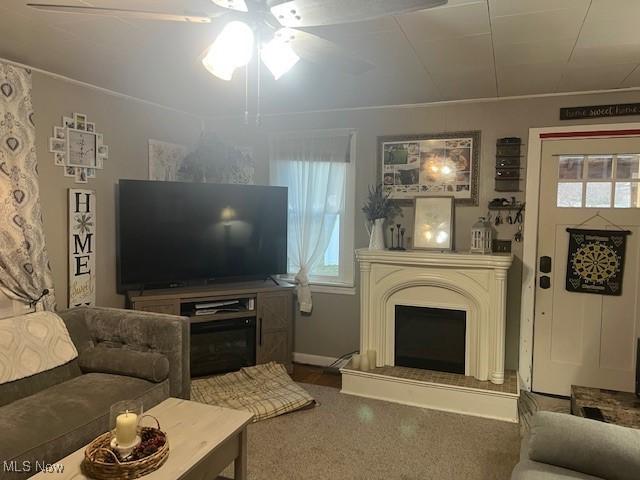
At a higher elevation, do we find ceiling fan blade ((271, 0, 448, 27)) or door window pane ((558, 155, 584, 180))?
ceiling fan blade ((271, 0, 448, 27))

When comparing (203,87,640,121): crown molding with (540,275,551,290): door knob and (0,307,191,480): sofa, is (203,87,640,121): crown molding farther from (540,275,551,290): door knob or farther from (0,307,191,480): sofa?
(0,307,191,480): sofa

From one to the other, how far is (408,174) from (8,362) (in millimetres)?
3134

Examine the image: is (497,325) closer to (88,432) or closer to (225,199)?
(225,199)

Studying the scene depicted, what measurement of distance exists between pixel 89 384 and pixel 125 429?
1.03 m

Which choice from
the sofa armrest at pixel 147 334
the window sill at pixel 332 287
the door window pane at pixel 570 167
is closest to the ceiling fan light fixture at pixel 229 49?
the sofa armrest at pixel 147 334

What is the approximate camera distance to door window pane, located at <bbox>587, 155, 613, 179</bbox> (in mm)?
3434

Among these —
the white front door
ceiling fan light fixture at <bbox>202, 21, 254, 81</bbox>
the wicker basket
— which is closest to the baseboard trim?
the white front door

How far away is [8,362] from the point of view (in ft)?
8.08

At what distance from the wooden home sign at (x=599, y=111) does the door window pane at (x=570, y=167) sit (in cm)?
30

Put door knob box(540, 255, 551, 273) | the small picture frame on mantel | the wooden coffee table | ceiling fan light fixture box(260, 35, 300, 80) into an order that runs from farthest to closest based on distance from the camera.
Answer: the small picture frame on mantel
door knob box(540, 255, 551, 273)
ceiling fan light fixture box(260, 35, 300, 80)
the wooden coffee table

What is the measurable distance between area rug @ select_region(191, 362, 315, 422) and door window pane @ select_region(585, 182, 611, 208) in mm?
2598

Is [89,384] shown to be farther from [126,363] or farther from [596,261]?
[596,261]

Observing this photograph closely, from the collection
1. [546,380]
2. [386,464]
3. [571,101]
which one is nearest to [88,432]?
[386,464]

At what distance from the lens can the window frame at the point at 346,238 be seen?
4.16 meters
